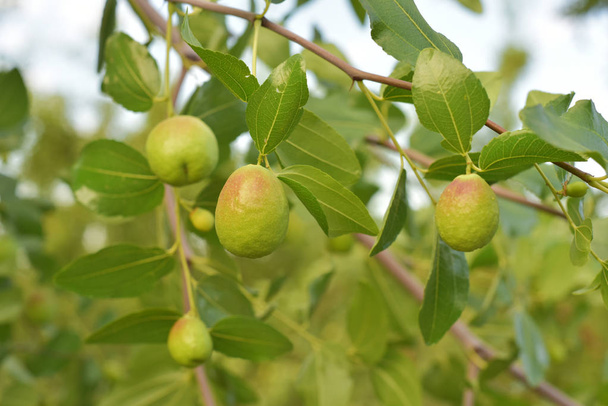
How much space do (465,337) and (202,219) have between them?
20.3 inches

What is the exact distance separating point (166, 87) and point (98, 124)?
110 inches

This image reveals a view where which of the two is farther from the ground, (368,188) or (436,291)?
A: (436,291)

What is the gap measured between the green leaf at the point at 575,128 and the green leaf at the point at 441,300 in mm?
136

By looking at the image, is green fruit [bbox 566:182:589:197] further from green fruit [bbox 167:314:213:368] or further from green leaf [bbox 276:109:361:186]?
green fruit [bbox 167:314:213:368]

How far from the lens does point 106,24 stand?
0.59 m

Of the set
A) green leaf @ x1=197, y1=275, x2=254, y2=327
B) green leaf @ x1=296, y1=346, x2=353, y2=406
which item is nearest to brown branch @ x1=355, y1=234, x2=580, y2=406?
green leaf @ x1=296, y1=346, x2=353, y2=406

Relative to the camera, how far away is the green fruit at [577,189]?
367 millimetres

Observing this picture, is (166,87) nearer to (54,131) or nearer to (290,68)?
(290,68)

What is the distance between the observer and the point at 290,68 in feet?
1.04

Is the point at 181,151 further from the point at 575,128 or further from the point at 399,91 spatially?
the point at 575,128

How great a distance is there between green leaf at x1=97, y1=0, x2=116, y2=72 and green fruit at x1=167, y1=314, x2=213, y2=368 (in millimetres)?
347

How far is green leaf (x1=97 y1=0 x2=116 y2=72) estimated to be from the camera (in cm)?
58

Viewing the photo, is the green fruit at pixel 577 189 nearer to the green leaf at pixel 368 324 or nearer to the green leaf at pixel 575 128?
the green leaf at pixel 575 128

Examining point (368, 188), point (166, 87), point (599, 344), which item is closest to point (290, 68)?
point (166, 87)
